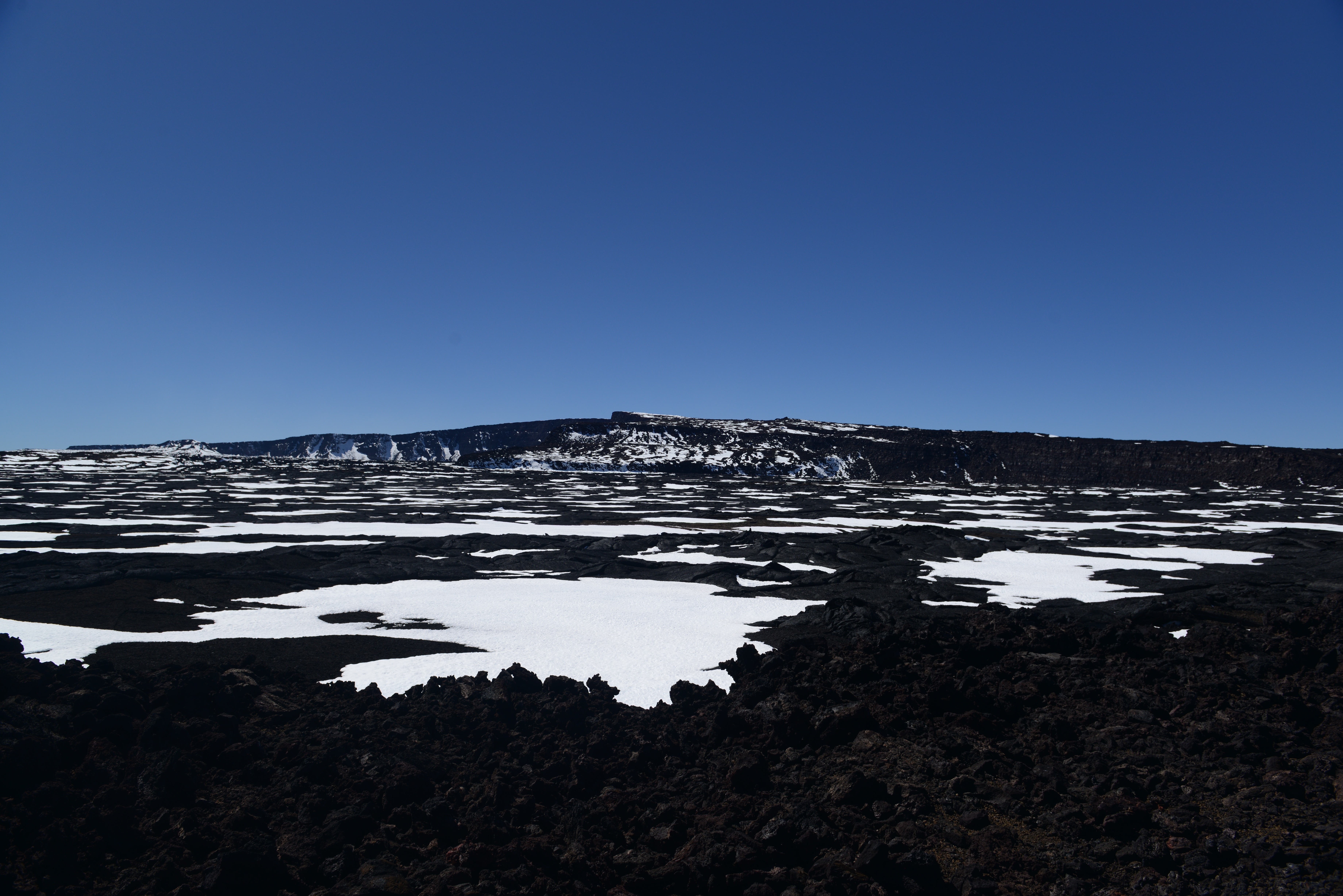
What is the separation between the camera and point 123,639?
9117 mm

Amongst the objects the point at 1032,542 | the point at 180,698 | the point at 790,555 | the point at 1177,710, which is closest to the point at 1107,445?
the point at 1032,542

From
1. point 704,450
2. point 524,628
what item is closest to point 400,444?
point 704,450

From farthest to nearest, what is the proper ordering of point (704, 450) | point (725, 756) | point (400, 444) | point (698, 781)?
point (400, 444)
point (704, 450)
point (725, 756)
point (698, 781)

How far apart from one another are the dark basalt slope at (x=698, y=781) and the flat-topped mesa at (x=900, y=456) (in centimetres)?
6203

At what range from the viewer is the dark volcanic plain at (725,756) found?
13.6 ft

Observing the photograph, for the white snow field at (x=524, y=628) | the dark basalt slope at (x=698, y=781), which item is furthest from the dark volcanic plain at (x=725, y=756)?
the white snow field at (x=524, y=628)

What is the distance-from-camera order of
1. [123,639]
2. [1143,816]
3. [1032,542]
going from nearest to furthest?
[1143,816], [123,639], [1032,542]

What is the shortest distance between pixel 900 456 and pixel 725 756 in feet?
247

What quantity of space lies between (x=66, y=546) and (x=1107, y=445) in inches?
3210

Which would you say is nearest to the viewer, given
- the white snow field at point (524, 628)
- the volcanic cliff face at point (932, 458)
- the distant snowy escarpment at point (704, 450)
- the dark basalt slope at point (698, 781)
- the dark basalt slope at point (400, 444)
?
the dark basalt slope at point (698, 781)

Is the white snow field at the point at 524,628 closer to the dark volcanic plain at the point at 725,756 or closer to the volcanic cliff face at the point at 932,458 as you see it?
the dark volcanic plain at the point at 725,756

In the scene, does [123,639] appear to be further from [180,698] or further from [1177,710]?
[1177,710]

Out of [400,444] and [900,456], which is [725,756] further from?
[400,444]

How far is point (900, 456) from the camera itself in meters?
77.2
